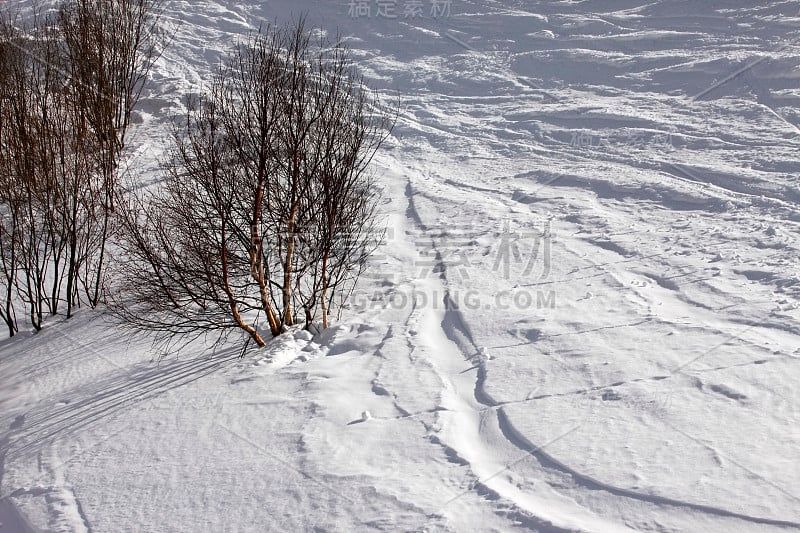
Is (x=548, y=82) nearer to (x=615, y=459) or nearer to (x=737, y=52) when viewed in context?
(x=737, y=52)

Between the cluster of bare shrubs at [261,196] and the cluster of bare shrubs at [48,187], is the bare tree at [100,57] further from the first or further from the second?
the cluster of bare shrubs at [261,196]

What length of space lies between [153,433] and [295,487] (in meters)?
2.01

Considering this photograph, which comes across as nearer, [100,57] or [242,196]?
[242,196]

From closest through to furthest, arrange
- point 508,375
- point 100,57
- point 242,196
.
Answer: point 508,375 < point 242,196 < point 100,57

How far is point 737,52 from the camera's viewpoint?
18.2 metres

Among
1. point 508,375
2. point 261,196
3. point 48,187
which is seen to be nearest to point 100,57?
point 48,187

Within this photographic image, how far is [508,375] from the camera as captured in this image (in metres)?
6.83

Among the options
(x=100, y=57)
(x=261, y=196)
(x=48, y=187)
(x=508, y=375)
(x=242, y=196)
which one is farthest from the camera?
(x=100, y=57)

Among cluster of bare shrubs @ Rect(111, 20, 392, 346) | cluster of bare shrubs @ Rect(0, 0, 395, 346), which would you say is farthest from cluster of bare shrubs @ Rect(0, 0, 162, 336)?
cluster of bare shrubs @ Rect(111, 20, 392, 346)

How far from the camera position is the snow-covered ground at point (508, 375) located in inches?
194

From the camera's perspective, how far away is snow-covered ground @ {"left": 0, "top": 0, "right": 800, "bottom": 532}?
4.93m

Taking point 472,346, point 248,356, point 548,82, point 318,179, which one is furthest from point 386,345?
point 548,82

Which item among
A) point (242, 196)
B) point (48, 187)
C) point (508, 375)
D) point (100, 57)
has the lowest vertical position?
point (508, 375)

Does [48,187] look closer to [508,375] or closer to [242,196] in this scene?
[242,196]
